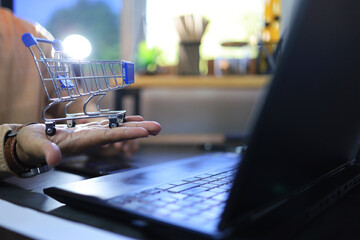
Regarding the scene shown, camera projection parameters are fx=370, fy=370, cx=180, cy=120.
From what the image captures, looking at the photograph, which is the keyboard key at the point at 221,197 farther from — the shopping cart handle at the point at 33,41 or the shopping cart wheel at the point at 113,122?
the shopping cart handle at the point at 33,41

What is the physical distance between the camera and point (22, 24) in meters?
0.85

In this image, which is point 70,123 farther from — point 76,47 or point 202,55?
point 202,55

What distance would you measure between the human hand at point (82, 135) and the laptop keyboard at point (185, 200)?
0.09 m

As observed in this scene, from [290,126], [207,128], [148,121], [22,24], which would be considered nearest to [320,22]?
[290,126]

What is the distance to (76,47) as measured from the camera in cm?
59

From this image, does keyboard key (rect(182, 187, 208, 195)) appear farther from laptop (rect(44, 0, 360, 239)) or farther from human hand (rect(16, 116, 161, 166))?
human hand (rect(16, 116, 161, 166))

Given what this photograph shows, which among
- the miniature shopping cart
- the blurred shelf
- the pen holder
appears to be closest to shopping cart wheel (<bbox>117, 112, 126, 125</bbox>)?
the miniature shopping cart

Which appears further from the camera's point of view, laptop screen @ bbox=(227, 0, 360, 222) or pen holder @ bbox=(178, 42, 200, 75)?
pen holder @ bbox=(178, 42, 200, 75)

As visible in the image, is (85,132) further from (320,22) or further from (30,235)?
(320,22)

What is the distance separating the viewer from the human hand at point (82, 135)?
1.70 ft

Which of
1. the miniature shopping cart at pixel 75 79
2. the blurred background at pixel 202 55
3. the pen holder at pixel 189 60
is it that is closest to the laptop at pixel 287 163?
the miniature shopping cart at pixel 75 79

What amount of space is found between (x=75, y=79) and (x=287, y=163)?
0.32 meters

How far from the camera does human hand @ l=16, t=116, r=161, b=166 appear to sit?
1.70 ft

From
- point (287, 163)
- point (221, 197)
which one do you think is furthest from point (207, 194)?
point (287, 163)
